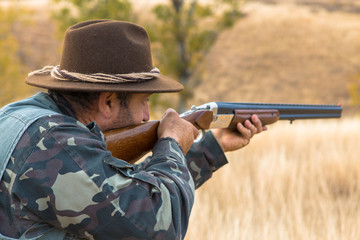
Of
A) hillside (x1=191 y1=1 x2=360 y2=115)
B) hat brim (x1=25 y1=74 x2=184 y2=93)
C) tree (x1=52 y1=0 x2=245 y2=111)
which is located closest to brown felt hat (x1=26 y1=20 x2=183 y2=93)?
hat brim (x1=25 y1=74 x2=184 y2=93)

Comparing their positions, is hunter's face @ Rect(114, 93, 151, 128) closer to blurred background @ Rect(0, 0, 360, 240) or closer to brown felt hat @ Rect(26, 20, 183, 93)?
brown felt hat @ Rect(26, 20, 183, 93)

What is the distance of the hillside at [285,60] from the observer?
3475cm

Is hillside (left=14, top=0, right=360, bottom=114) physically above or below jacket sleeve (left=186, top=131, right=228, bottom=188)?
below

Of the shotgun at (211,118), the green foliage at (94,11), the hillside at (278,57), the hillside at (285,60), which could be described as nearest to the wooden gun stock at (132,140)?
the shotgun at (211,118)

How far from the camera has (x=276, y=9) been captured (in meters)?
46.1

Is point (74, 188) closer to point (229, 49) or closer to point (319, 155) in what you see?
point (319, 155)

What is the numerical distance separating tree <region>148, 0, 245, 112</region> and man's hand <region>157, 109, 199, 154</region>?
11.6 metres

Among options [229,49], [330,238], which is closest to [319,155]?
[330,238]

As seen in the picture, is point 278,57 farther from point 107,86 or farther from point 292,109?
point 107,86

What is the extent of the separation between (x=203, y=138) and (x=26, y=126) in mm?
1453

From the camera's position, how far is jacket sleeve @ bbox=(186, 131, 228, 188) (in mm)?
3061

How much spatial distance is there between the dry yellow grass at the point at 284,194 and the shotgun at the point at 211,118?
2.92 feet

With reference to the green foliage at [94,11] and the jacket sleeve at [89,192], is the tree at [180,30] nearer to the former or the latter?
the green foliage at [94,11]

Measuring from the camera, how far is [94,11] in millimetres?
13086
